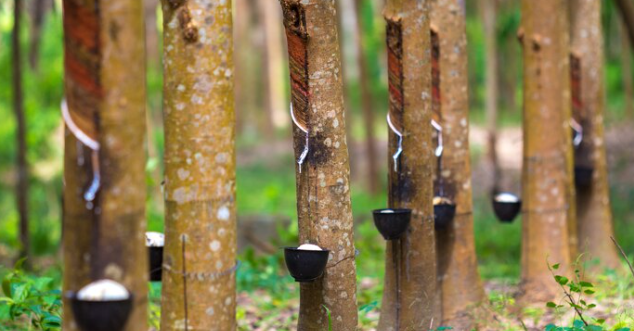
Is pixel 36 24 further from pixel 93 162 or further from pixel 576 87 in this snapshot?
pixel 93 162

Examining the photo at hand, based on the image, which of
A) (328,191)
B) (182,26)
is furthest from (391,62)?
(182,26)

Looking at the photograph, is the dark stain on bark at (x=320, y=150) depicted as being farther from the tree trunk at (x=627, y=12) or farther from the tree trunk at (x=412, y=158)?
the tree trunk at (x=627, y=12)

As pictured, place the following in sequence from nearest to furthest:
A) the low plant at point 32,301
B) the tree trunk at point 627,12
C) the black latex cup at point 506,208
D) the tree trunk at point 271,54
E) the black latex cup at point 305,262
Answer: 1. the black latex cup at point 305,262
2. the low plant at point 32,301
3. the black latex cup at point 506,208
4. the tree trunk at point 627,12
5. the tree trunk at point 271,54

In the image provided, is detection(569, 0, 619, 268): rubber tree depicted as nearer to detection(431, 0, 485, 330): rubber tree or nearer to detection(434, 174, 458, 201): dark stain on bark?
detection(431, 0, 485, 330): rubber tree

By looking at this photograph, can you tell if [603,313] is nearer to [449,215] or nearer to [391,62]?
[449,215]

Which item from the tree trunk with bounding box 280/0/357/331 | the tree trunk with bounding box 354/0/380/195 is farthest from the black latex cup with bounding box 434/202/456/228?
the tree trunk with bounding box 354/0/380/195

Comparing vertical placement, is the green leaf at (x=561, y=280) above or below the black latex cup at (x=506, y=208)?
below

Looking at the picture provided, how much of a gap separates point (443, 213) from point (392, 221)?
3.05ft

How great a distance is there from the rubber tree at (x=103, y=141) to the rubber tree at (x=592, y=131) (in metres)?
4.96

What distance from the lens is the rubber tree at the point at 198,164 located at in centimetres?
290

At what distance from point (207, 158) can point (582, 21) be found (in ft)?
16.0

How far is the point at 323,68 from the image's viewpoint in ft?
12.1

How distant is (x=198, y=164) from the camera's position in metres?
2.90

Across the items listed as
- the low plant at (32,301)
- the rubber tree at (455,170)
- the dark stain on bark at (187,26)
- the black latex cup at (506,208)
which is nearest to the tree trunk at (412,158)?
the rubber tree at (455,170)
